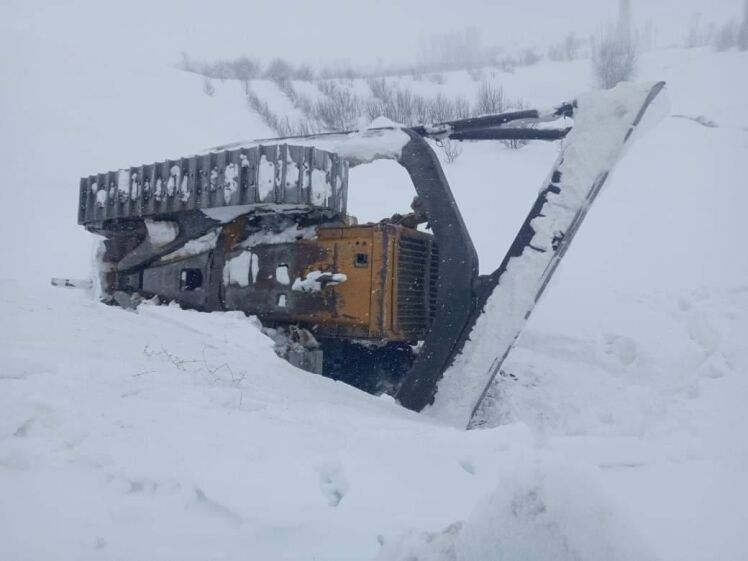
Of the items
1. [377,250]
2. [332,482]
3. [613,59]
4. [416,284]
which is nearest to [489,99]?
[613,59]

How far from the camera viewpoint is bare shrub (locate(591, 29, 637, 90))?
20.6 ft

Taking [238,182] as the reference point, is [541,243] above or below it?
below

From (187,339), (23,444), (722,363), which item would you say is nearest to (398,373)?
(187,339)

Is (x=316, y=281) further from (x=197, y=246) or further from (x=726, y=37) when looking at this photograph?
(x=726, y=37)

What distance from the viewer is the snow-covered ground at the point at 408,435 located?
127cm

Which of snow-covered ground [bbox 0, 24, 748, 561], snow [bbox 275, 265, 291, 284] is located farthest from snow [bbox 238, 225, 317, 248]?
snow-covered ground [bbox 0, 24, 748, 561]

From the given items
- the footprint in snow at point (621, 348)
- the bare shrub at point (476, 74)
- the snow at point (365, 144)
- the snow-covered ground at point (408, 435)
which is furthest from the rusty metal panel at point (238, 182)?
the bare shrub at point (476, 74)

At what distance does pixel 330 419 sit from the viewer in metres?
2.20

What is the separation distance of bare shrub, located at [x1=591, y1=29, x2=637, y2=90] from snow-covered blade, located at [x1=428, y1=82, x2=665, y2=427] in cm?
323

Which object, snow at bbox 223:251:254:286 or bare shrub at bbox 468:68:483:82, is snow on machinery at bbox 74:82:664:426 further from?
bare shrub at bbox 468:68:483:82

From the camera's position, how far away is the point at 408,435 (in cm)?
207

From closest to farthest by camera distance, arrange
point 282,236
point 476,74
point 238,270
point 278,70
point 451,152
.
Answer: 1. point 282,236
2. point 238,270
3. point 476,74
4. point 451,152
5. point 278,70

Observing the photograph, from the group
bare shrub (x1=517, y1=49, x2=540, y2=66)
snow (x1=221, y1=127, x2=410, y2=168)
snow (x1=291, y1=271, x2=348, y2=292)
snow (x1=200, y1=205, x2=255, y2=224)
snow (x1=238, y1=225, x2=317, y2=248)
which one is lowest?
snow (x1=291, y1=271, x2=348, y2=292)

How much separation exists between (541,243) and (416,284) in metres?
0.73
